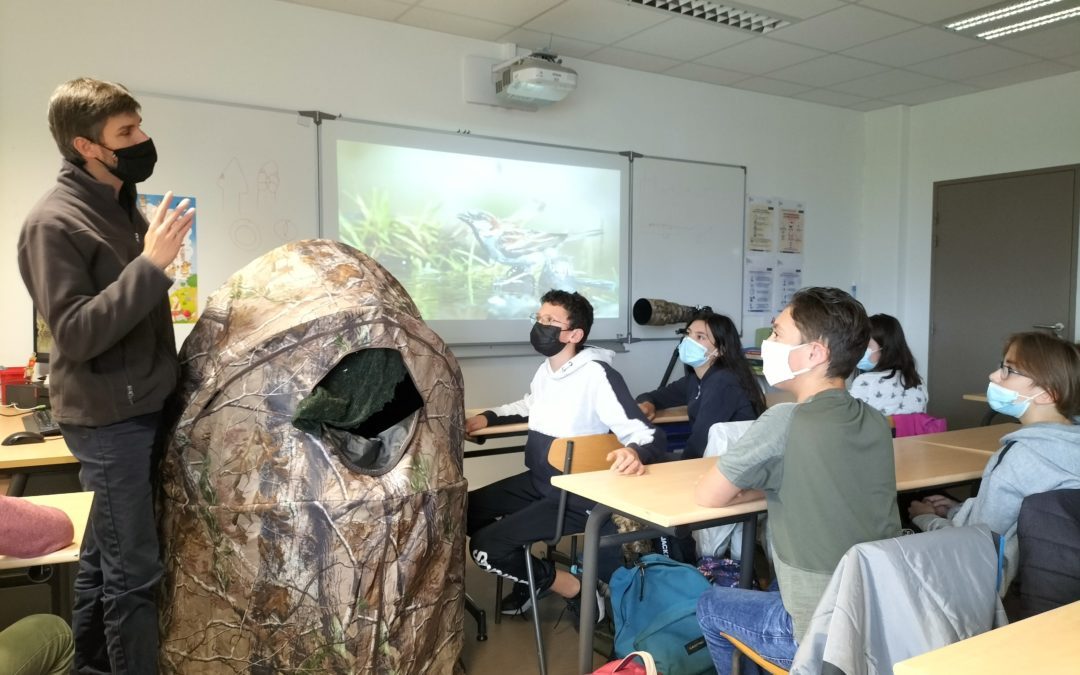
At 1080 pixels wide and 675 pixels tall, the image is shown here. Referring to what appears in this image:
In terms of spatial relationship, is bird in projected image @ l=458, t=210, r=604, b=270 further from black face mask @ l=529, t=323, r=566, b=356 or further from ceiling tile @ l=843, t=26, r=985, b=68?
ceiling tile @ l=843, t=26, r=985, b=68

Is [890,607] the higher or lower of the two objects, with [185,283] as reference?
lower

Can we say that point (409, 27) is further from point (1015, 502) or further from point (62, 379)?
point (1015, 502)

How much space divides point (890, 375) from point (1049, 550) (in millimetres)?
1913

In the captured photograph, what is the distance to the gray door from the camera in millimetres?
5223

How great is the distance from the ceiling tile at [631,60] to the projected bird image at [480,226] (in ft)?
2.23

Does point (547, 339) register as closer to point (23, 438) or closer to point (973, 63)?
point (23, 438)

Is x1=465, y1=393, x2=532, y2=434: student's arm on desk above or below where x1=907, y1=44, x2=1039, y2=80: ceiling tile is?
below

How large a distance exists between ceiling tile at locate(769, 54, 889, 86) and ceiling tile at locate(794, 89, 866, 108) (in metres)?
0.27

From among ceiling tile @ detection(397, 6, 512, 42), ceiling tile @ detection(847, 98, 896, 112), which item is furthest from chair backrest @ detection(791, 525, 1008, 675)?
ceiling tile @ detection(847, 98, 896, 112)

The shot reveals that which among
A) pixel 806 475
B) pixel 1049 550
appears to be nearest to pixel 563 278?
pixel 806 475

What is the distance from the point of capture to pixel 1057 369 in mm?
2209

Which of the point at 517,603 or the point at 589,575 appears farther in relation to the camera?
the point at 517,603

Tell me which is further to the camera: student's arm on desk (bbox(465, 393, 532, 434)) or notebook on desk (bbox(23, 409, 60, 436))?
student's arm on desk (bbox(465, 393, 532, 434))

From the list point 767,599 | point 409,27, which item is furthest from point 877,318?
point 409,27
